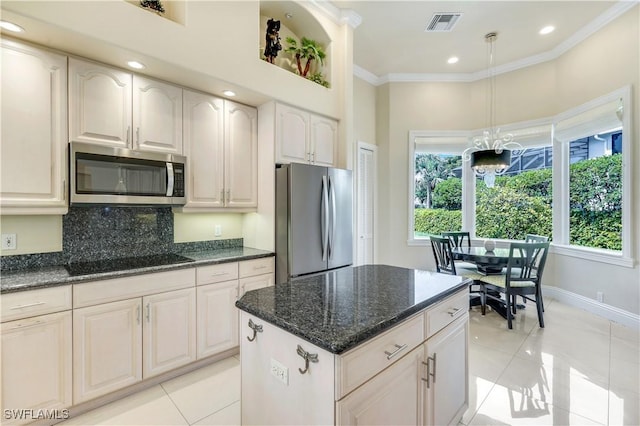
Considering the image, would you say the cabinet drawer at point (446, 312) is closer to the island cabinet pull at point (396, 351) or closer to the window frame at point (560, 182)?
the island cabinet pull at point (396, 351)

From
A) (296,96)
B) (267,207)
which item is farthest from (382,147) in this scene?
(267,207)

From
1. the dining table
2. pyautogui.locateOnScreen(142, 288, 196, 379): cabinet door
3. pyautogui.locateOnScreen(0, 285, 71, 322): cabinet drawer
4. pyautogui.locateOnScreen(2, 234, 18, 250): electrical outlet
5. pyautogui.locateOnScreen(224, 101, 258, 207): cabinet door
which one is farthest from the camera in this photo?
the dining table

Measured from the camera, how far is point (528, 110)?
4609mm

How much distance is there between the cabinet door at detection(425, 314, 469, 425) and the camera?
1470 millimetres

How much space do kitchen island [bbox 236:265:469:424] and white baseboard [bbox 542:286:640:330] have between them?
122 inches

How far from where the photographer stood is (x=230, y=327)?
266cm

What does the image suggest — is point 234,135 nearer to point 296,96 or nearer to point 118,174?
point 296,96

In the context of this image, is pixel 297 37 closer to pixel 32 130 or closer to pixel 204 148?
pixel 204 148

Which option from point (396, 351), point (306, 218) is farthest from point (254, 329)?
point (306, 218)

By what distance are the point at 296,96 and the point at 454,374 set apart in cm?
283

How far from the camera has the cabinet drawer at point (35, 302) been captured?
5.49 feet

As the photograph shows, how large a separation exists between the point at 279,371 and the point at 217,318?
5.19ft

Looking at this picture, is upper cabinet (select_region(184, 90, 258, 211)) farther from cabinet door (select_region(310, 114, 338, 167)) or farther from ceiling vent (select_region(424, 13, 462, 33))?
ceiling vent (select_region(424, 13, 462, 33))

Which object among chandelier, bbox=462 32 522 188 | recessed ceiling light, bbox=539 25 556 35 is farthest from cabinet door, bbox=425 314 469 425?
recessed ceiling light, bbox=539 25 556 35
